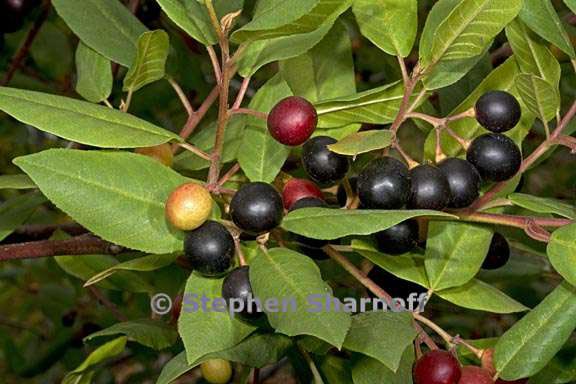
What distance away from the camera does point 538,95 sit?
1.29m

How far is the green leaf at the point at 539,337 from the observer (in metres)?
1.25

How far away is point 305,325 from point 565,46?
1.95 ft

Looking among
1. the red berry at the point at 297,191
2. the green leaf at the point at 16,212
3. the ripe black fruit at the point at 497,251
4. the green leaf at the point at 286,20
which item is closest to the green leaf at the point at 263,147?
the red berry at the point at 297,191

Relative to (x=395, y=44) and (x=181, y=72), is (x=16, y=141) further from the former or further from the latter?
(x=395, y=44)

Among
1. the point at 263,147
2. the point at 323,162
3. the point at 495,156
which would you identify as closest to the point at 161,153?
the point at 263,147

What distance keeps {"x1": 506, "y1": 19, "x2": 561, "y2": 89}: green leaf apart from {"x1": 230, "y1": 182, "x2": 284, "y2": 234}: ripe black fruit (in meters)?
0.44

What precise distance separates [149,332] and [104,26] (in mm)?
526

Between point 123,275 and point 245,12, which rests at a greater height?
point 245,12

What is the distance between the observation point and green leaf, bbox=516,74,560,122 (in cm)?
127

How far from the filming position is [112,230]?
1.17m

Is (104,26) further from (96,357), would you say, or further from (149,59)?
(96,357)

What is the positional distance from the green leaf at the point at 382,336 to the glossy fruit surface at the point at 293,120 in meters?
0.25

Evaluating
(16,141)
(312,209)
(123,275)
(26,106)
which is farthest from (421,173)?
(16,141)

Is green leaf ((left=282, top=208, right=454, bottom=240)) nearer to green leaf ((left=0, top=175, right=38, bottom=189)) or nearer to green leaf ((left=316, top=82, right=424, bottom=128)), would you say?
green leaf ((left=316, top=82, right=424, bottom=128))
